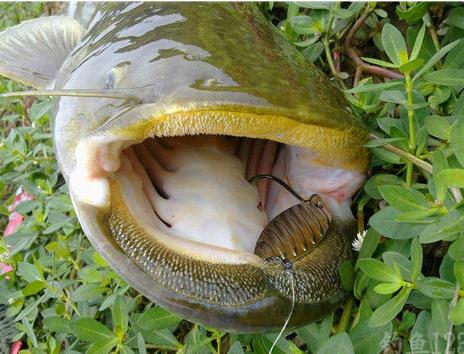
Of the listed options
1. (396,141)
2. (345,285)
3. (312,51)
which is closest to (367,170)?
(396,141)

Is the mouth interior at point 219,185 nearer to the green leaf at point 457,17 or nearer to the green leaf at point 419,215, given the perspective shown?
the green leaf at point 419,215

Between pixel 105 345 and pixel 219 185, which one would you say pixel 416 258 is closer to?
pixel 219 185

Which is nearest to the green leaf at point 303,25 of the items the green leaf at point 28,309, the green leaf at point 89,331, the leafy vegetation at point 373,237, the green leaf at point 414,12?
the leafy vegetation at point 373,237

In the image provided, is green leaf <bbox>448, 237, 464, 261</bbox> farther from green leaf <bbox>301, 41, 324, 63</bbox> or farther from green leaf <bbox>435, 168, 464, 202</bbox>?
green leaf <bbox>301, 41, 324, 63</bbox>

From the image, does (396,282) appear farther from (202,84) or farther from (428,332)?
(202,84)

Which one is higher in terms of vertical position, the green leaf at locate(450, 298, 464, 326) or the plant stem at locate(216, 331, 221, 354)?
the green leaf at locate(450, 298, 464, 326)

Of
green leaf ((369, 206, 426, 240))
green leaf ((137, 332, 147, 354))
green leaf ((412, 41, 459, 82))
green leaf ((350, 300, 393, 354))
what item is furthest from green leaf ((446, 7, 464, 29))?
green leaf ((137, 332, 147, 354))

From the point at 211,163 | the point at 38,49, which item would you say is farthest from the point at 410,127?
the point at 38,49
